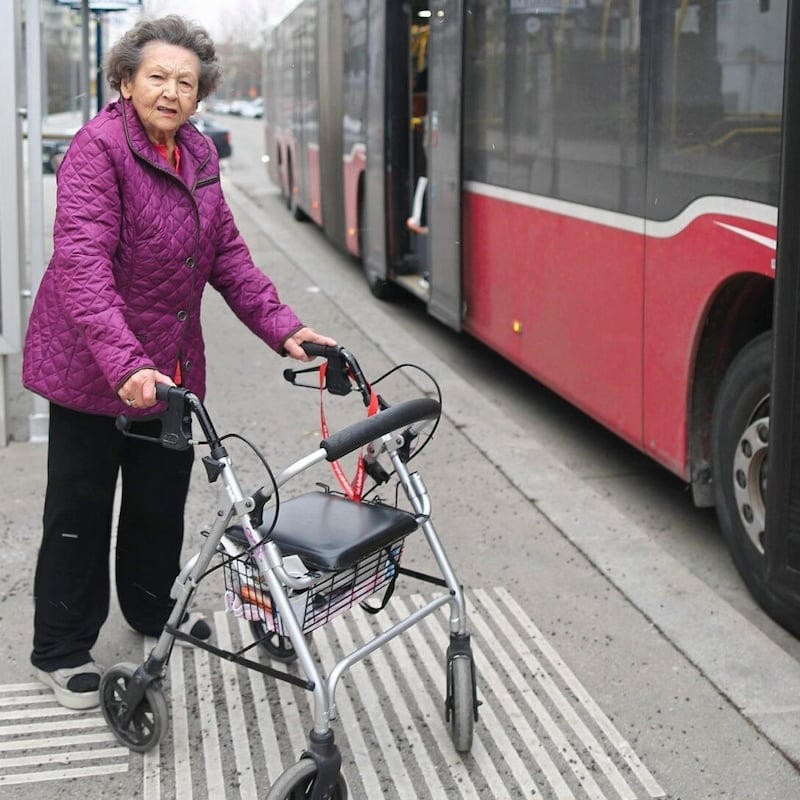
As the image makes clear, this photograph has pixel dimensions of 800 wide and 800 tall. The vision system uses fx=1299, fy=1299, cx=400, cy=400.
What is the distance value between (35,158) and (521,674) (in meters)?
3.82

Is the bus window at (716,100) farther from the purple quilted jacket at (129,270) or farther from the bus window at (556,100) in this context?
the purple quilted jacket at (129,270)

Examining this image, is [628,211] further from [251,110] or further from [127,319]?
[251,110]

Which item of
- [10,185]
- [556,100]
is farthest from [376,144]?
[10,185]

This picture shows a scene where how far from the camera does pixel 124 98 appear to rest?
346cm

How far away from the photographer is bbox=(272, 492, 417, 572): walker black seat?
121 inches

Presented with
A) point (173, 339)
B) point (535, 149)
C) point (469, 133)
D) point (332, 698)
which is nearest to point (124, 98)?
point (173, 339)

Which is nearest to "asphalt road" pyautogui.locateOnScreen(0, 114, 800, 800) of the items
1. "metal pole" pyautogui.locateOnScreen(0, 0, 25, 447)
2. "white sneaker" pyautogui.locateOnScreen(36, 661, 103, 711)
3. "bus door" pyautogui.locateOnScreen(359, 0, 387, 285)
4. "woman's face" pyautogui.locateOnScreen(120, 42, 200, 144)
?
"white sneaker" pyautogui.locateOnScreen(36, 661, 103, 711)

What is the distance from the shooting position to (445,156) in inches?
328

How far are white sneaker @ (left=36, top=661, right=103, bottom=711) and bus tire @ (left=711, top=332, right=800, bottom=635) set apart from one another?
2284 millimetres

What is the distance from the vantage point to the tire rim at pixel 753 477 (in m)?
4.59

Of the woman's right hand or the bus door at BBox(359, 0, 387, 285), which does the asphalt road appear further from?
the bus door at BBox(359, 0, 387, 285)

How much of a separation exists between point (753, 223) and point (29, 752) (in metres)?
2.81

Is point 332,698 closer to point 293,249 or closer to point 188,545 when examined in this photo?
point 188,545

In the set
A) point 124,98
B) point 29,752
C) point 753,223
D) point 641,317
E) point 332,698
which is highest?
point 124,98
